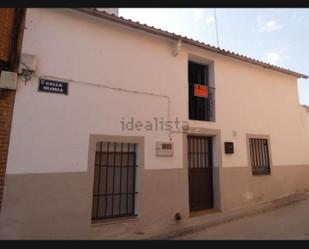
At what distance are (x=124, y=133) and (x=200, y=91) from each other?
3.02 m

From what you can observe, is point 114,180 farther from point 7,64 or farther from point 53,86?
point 7,64

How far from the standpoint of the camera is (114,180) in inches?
246

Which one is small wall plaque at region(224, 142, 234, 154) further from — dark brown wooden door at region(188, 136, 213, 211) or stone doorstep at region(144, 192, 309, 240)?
stone doorstep at region(144, 192, 309, 240)

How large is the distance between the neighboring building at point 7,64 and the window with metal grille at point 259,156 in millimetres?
7191

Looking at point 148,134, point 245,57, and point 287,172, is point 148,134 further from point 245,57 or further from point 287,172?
point 287,172

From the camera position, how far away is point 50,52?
18.5 ft

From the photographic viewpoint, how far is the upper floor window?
8008mm

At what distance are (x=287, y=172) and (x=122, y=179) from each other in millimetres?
6575

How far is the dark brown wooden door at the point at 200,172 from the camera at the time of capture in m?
7.54
